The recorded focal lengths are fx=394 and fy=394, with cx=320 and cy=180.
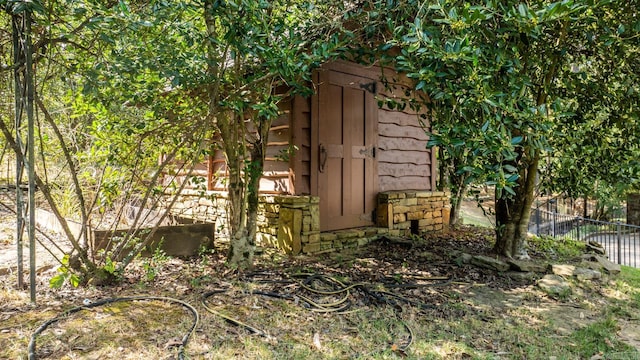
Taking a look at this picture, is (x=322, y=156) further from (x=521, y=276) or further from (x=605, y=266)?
(x=605, y=266)

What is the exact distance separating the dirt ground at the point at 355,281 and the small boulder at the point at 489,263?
0.31ft

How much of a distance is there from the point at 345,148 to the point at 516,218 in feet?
7.57

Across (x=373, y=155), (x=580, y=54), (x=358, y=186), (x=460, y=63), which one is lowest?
(x=358, y=186)

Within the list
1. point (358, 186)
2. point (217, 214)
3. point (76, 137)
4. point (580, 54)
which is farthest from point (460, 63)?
point (217, 214)

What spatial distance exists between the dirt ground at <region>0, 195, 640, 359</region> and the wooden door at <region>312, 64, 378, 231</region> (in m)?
0.65

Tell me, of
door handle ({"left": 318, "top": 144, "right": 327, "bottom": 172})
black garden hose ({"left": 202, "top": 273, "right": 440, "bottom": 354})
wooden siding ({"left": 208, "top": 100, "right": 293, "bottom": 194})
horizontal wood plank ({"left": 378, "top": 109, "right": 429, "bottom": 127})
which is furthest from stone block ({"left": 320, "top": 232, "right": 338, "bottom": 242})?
horizontal wood plank ({"left": 378, "top": 109, "right": 429, "bottom": 127})

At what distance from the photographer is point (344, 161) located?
5469 mm

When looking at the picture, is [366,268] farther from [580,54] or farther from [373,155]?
[580,54]

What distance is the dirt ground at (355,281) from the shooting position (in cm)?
282

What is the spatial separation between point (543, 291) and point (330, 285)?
202 centimetres

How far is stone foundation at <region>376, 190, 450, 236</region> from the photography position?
5.87 meters

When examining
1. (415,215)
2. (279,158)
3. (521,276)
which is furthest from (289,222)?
(521,276)

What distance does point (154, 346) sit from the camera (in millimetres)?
2229

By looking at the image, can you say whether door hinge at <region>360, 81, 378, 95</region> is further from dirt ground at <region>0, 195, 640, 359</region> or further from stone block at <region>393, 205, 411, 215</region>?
dirt ground at <region>0, 195, 640, 359</region>
